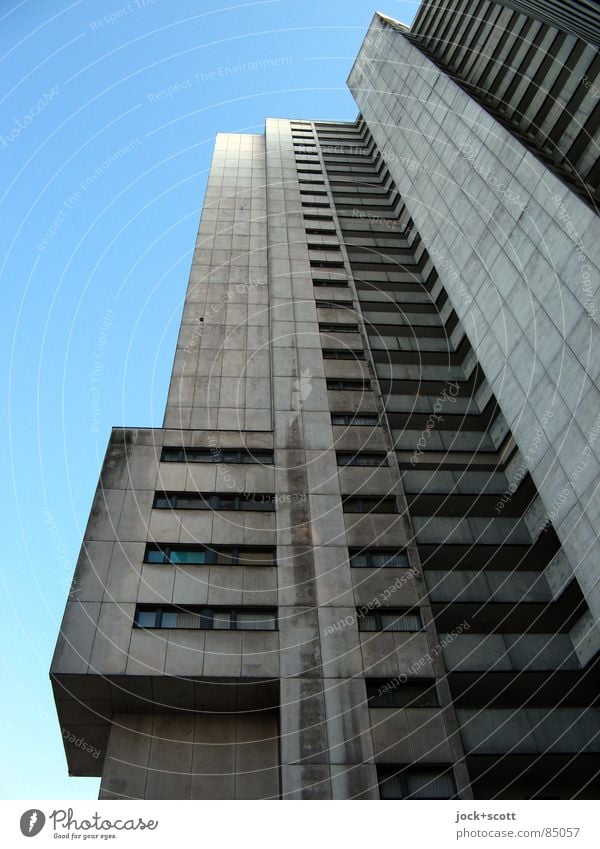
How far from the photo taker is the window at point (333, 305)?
122ft

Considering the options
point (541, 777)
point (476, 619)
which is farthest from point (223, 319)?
point (541, 777)

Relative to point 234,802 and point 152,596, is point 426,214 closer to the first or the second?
point 152,596

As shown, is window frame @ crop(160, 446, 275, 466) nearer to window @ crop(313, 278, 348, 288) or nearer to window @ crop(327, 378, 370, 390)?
window @ crop(327, 378, 370, 390)

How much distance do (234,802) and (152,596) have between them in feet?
32.4

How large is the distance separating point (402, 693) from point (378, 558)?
5153mm

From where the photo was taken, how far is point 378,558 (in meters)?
24.5

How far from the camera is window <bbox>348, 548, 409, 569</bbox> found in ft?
79.6

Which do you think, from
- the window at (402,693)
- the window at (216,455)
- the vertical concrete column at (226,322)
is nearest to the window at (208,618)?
the window at (402,693)

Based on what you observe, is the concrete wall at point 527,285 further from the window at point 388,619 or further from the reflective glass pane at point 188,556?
the reflective glass pane at point 188,556

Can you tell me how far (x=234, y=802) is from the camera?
1368 centimetres

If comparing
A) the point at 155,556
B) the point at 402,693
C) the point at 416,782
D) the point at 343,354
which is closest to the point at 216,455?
the point at 155,556

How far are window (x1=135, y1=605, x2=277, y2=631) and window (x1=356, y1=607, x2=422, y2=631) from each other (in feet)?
10.2

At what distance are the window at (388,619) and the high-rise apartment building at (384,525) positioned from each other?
0.10 meters

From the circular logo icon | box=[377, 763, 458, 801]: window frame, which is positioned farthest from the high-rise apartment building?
the circular logo icon
